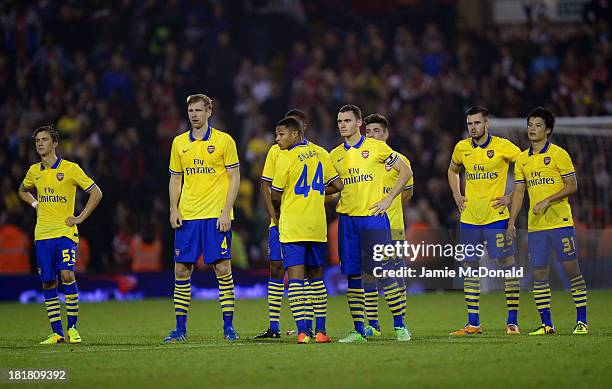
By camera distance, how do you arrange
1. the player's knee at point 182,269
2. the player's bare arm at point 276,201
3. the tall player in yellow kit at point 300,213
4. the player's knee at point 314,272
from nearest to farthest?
the tall player in yellow kit at point 300,213
the player's bare arm at point 276,201
the player's knee at point 314,272
the player's knee at point 182,269

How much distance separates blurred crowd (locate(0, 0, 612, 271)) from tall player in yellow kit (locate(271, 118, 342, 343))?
1021cm

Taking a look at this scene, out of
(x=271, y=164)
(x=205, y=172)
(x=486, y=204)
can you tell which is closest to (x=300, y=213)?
(x=271, y=164)

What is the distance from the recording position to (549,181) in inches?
468

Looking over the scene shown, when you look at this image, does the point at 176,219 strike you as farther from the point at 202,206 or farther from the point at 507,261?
the point at 507,261

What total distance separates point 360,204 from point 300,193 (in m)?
0.65

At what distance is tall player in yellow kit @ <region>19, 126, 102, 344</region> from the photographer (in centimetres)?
1173

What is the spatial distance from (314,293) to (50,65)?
14.9 metres

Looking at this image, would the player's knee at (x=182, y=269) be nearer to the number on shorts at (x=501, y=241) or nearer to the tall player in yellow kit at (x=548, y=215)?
the number on shorts at (x=501, y=241)

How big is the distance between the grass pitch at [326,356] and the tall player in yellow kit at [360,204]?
51 cm

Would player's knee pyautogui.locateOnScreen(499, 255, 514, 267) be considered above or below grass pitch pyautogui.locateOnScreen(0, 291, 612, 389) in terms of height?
above

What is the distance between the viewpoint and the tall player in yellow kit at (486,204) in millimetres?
12109

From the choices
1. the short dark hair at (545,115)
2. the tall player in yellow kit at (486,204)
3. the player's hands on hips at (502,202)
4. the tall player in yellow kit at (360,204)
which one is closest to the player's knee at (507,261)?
the tall player in yellow kit at (486,204)

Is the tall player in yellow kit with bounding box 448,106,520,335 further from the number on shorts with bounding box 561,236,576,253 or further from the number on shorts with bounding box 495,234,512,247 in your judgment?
the number on shorts with bounding box 561,236,576,253

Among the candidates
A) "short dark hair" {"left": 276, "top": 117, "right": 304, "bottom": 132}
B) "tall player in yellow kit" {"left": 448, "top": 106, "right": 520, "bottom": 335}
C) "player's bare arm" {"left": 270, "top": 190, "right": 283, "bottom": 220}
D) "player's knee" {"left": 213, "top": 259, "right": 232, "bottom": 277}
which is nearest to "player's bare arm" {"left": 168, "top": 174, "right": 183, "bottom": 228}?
"player's knee" {"left": 213, "top": 259, "right": 232, "bottom": 277}
